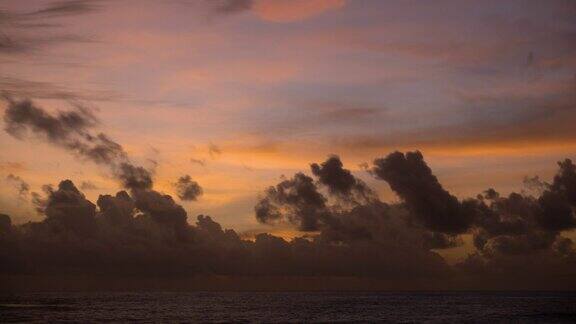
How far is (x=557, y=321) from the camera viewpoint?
14088 centimetres

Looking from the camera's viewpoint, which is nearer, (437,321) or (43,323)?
(43,323)

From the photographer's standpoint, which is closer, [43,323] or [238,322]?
[43,323]

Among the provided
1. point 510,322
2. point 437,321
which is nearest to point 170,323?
point 437,321

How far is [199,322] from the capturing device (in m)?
144

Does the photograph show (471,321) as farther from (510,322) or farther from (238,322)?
(238,322)

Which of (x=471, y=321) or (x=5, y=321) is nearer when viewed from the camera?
(x=5, y=321)

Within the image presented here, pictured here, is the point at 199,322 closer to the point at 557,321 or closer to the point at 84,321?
the point at 84,321

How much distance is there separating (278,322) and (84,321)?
42.5 meters

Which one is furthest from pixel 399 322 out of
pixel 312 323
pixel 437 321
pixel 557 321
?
pixel 557 321

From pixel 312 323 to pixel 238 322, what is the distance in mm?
16711

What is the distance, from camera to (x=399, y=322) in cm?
14450

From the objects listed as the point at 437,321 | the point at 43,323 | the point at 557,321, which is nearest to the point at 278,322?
the point at 437,321

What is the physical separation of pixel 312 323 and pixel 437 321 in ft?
95.0

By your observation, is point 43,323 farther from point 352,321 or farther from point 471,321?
point 471,321
